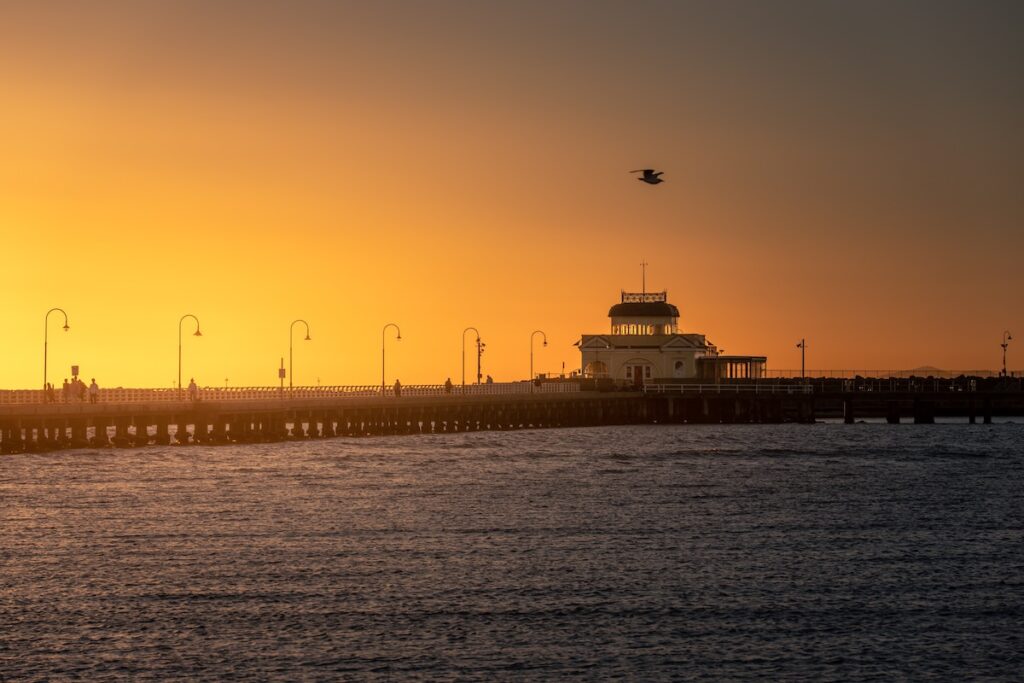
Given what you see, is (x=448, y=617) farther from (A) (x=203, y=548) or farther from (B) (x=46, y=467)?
(B) (x=46, y=467)

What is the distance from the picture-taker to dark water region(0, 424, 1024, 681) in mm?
30469

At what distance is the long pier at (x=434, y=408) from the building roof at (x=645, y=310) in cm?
953

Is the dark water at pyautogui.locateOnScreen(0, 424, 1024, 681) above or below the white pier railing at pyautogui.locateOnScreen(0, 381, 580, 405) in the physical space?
below

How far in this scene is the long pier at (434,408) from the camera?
87125 millimetres

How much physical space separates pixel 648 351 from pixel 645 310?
5.58m

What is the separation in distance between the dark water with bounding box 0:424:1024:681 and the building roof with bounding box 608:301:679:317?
87.5 m

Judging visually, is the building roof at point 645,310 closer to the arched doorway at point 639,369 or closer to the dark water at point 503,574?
the arched doorway at point 639,369

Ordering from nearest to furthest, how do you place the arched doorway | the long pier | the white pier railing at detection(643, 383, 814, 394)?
1. the long pier
2. the white pier railing at detection(643, 383, 814, 394)
3. the arched doorway

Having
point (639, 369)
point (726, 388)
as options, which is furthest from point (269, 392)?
point (639, 369)

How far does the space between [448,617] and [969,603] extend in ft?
42.6

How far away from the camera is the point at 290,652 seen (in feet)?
101

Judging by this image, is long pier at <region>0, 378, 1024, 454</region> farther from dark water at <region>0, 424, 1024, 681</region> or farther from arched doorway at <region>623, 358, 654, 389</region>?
dark water at <region>0, 424, 1024, 681</region>

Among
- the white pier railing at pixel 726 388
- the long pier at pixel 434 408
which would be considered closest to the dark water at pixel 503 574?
the long pier at pixel 434 408

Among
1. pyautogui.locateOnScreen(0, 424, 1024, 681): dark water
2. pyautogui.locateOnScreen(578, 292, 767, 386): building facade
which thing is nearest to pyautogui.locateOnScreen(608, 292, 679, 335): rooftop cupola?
pyautogui.locateOnScreen(578, 292, 767, 386): building facade
